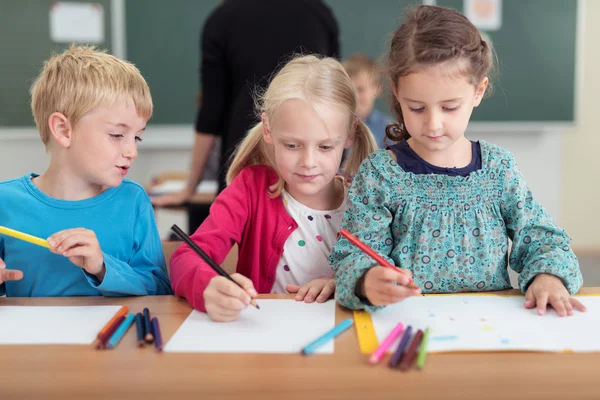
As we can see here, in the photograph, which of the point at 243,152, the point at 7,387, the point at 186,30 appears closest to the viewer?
the point at 7,387

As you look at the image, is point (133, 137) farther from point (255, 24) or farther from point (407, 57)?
point (255, 24)

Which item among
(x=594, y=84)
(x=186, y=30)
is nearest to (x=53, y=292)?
(x=186, y=30)

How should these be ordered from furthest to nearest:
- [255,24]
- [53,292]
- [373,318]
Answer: [255,24]
[53,292]
[373,318]

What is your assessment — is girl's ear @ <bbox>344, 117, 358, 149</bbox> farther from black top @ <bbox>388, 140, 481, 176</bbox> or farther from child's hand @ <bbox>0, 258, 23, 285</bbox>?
child's hand @ <bbox>0, 258, 23, 285</bbox>

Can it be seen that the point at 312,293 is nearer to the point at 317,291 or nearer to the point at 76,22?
the point at 317,291

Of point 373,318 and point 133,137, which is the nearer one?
point 373,318

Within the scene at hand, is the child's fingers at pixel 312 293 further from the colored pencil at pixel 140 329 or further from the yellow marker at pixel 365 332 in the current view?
the colored pencil at pixel 140 329

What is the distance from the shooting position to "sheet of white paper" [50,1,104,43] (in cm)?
396

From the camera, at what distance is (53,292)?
1.25 metres

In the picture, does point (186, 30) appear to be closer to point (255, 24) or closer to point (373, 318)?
point (255, 24)

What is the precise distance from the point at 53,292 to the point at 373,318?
2.21 ft

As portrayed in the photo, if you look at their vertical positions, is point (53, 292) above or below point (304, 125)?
below

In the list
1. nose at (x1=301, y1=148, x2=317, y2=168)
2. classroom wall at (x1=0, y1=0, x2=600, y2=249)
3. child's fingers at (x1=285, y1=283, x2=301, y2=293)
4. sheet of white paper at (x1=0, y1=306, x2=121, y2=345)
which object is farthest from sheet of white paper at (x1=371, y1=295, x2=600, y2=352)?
classroom wall at (x1=0, y1=0, x2=600, y2=249)

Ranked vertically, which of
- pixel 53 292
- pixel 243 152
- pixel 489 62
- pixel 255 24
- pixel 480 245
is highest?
pixel 255 24
